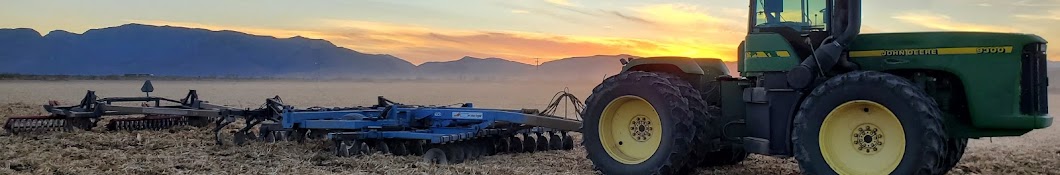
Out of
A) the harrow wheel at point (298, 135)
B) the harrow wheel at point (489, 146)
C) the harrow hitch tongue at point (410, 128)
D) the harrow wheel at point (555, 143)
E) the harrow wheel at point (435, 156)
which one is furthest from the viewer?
the harrow wheel at point (298, 135)

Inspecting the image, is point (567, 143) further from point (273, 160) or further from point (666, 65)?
point (273, 160)

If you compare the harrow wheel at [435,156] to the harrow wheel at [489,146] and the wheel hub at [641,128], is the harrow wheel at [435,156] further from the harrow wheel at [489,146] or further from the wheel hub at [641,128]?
the wheel hub at [641,128]

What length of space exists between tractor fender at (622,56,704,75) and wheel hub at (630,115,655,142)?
1.86 feet

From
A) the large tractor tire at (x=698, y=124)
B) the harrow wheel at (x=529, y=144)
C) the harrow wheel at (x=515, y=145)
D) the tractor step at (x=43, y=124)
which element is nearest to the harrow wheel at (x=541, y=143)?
the harrow wheel at (x=529, y=144)

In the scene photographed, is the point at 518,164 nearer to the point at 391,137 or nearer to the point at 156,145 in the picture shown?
the point at 391,137

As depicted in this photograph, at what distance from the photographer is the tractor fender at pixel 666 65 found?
8.59 m

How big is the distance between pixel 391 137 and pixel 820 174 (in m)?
5.09

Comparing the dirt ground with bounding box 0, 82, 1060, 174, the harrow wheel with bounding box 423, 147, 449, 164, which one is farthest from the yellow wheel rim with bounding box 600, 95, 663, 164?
the harrow wheel with bounding box 423, 147, 449, 164

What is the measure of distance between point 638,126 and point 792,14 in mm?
1699

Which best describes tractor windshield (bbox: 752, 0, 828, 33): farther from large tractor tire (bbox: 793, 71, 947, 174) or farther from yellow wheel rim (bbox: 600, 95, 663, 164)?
yellow wheel rim (bbox: 600, 95, 663, 164)

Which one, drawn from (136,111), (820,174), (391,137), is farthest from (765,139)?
(136,111)

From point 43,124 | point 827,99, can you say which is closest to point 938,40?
point 827,99

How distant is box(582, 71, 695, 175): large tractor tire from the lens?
7922 millimetres

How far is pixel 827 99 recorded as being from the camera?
7.09 metres
